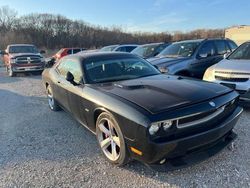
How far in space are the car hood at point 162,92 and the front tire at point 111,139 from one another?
38 centimetres

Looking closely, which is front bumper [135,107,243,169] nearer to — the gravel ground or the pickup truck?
the gravel ground

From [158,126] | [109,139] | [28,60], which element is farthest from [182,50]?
[28,60]

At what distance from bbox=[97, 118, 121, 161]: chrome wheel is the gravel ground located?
0.15 meters

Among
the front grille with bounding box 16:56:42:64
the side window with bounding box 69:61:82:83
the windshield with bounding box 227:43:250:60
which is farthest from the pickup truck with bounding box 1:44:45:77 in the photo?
the windshield with bounding box 227:43:250:60

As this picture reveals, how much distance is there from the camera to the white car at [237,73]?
4.88 metres

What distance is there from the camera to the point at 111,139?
3.29 meters

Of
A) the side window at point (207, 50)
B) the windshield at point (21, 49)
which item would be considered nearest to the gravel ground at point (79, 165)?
the side window at point (207, 50)

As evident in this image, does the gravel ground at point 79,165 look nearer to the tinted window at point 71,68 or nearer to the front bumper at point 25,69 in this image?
the tinted window at point 71,68

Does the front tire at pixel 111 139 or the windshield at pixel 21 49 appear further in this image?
the windshield at pixel 21 49

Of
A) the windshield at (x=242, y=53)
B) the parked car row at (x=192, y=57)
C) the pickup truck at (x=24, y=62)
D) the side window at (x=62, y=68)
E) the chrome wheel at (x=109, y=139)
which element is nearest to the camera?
the chrome wheel at (x=109, y=139)

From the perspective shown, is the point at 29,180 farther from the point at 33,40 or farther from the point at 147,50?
the point at 33,40

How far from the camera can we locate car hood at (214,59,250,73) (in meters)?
5.09

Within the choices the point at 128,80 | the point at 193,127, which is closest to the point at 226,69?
the point at 128,80

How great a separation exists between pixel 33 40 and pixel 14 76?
1255 inches
